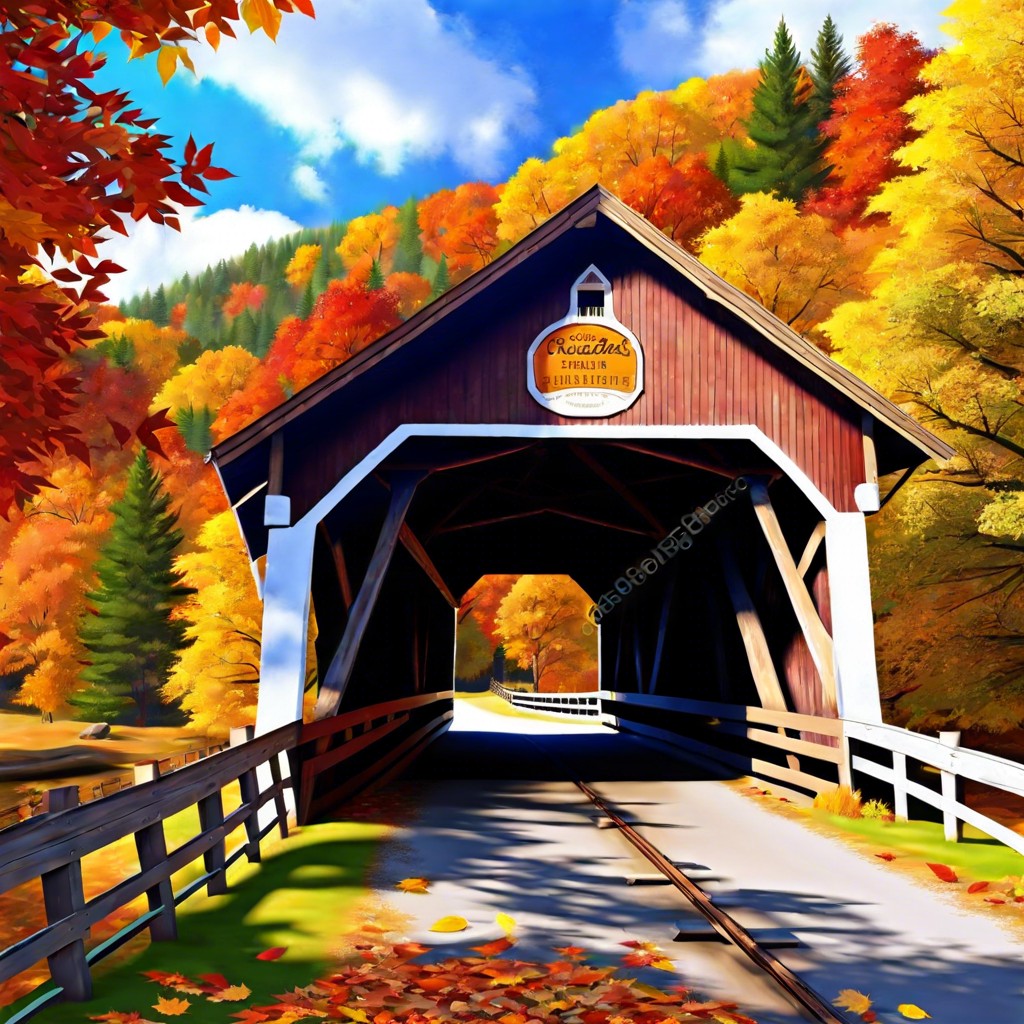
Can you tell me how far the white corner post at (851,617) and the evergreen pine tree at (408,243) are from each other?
118220 millimetres

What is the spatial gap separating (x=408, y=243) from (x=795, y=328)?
350ft

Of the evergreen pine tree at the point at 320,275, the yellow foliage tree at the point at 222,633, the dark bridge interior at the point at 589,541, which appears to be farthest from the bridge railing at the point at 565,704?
the evergreen pine tree at the point at 320,275

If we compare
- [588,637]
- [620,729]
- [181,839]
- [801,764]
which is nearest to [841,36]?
[588,637]

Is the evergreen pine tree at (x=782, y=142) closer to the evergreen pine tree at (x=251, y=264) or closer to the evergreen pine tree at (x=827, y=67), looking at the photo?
the evergreen pine tree at (x=827, y=67)

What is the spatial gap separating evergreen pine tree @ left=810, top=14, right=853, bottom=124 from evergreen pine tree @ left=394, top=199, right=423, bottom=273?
76111mm

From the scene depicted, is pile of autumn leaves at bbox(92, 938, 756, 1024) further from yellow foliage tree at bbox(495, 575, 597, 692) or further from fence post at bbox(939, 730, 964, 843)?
yellow foliage tree at bbox(495, 575, 597, 692)

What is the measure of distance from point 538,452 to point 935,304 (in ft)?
17.8

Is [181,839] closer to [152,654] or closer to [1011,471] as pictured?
[1011,471]

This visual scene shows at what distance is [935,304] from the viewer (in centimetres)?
1421

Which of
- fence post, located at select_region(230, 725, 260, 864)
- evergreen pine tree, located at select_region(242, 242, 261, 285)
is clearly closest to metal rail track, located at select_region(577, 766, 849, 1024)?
fence post, located at select_region(230, 725, 260, 864)

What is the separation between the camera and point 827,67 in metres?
53.2

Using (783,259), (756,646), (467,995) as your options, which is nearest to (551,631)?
(783,259)

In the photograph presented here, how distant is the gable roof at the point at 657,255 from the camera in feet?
36.1

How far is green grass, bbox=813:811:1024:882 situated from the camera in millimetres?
8008
